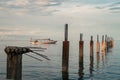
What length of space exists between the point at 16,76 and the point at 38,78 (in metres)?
16.8

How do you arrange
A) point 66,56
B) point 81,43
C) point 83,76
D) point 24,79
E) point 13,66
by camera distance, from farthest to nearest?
point 81,43
point 83,76
point 24,79
point 66,56
point 13,66

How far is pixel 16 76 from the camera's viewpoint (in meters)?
14.0

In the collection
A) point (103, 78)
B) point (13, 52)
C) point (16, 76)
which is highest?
point (13, 52)

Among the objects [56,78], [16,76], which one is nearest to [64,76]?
[56,78]

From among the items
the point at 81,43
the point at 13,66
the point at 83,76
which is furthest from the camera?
the point at 81,43

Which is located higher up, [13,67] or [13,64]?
[13,64]

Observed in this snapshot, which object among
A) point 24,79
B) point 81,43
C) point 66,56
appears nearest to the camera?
point 66,56

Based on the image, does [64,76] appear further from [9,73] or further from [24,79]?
[9,73]

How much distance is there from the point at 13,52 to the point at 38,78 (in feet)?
55.7

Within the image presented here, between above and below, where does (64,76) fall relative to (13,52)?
below

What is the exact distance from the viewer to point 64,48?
2519cm

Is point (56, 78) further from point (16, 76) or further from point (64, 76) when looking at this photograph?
point (16, 76)

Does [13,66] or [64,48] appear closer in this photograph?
[13,66]

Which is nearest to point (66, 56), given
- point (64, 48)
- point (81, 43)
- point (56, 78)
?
point (64, 48)
